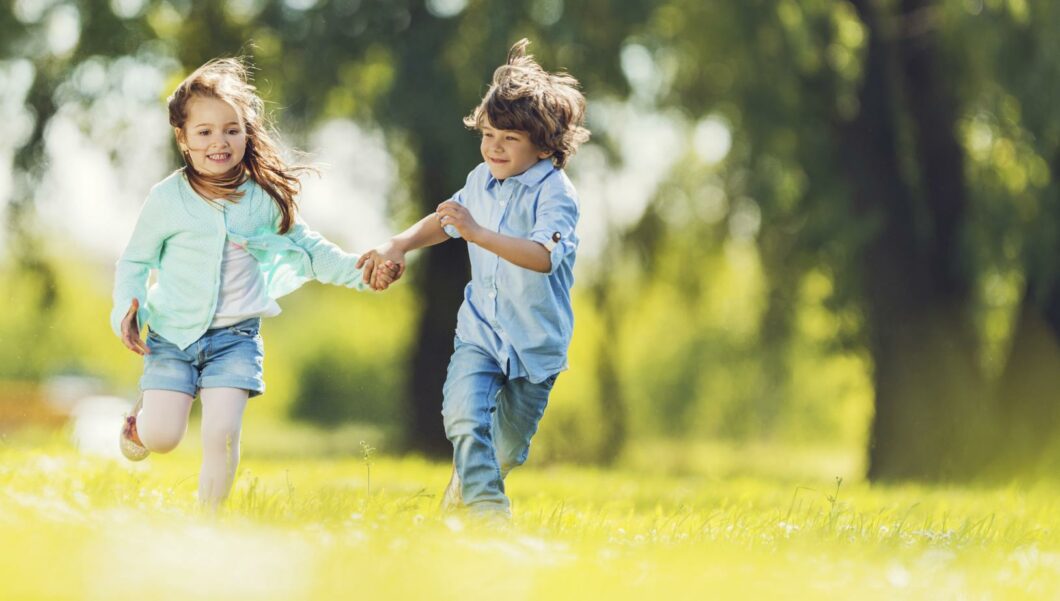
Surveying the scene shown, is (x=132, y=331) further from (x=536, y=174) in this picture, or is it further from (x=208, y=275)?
(x=536, y=174)

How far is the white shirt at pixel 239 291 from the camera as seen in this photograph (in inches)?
186

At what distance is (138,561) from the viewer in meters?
3.40

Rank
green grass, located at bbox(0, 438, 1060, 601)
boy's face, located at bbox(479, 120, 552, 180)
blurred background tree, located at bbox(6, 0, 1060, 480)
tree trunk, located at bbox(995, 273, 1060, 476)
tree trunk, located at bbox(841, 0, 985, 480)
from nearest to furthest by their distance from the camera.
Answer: green grass, located at bbox(0, 438, 1060, 601) < boy's face, located at bbox(479, 120, 552, 180) < blurred background tree, located at bbox(6, 0, 1060, 480) < tree trunk, located at bbox(995, 273, 1060, 476) < tree trunk, located at bbox(841, 0, 985, 480)

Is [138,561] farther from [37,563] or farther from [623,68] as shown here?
[623,68]

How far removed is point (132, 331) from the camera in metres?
4.66

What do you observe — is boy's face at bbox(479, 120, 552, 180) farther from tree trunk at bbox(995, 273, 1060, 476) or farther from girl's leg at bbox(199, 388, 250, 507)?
tree trunk at bbox(995, 273, 1060, 476)

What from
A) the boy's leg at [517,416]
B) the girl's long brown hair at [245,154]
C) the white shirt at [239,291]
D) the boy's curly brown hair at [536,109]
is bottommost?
the boy's leg at [517,416]

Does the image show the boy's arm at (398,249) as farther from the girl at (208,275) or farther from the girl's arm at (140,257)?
the girl's arm at (140,257)

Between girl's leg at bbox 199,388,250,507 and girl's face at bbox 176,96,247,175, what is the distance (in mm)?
781

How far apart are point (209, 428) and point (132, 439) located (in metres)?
0.43

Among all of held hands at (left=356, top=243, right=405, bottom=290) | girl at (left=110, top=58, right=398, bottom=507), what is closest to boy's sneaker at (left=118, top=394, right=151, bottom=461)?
girl at (left=110, top=58, right=398, bottom=507)

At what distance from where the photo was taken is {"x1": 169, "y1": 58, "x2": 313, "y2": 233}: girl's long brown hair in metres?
4.80

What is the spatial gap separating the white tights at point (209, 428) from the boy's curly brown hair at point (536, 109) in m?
1.26

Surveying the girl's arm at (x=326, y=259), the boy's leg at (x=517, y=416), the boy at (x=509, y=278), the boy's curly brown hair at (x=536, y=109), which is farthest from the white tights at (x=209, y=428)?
the boy's curly brown hair at (x=536, y=109)
